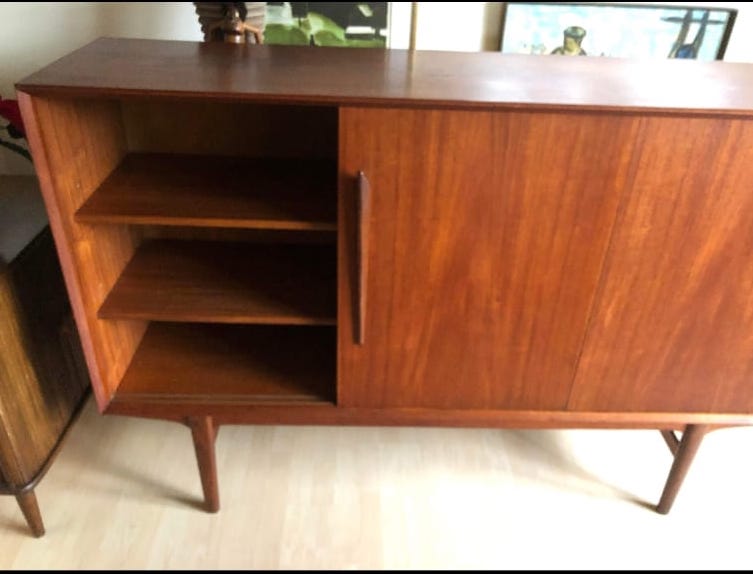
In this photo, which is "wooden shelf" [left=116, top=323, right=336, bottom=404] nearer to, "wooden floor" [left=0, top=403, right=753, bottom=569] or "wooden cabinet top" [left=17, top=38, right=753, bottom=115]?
"wooden floor" [left=0, top=403, right=753, bottom=569]

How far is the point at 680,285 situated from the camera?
1109mm

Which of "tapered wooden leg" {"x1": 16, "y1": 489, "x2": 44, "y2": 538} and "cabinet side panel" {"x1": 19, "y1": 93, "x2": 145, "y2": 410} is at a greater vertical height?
"cabinet side panel" {"x1": 19, "y1": 93, "x2": 145, "y2": 410}

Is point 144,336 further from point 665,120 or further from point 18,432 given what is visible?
point 665,120

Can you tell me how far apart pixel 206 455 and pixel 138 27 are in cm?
106

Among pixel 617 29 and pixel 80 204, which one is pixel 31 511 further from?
pixel 617 29

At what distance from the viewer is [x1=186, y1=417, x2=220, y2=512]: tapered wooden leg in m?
1.26

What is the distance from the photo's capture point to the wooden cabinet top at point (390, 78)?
3.08ft

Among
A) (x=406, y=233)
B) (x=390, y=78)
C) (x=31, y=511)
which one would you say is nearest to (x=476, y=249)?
Result: (x=406, y=233)

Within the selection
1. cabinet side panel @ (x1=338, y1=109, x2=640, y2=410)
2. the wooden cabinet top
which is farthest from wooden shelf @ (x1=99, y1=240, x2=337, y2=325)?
the wooden cabinet top

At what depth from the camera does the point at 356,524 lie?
53.6 inches

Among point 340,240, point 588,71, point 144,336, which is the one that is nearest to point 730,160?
point 588,71

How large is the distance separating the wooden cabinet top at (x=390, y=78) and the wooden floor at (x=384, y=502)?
91cm

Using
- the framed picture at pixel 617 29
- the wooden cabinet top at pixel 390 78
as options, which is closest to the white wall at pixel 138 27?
the framed picture at pixel 617 29

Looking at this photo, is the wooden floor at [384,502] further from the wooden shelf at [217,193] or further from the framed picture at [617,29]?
the framed picture at [617,29]
